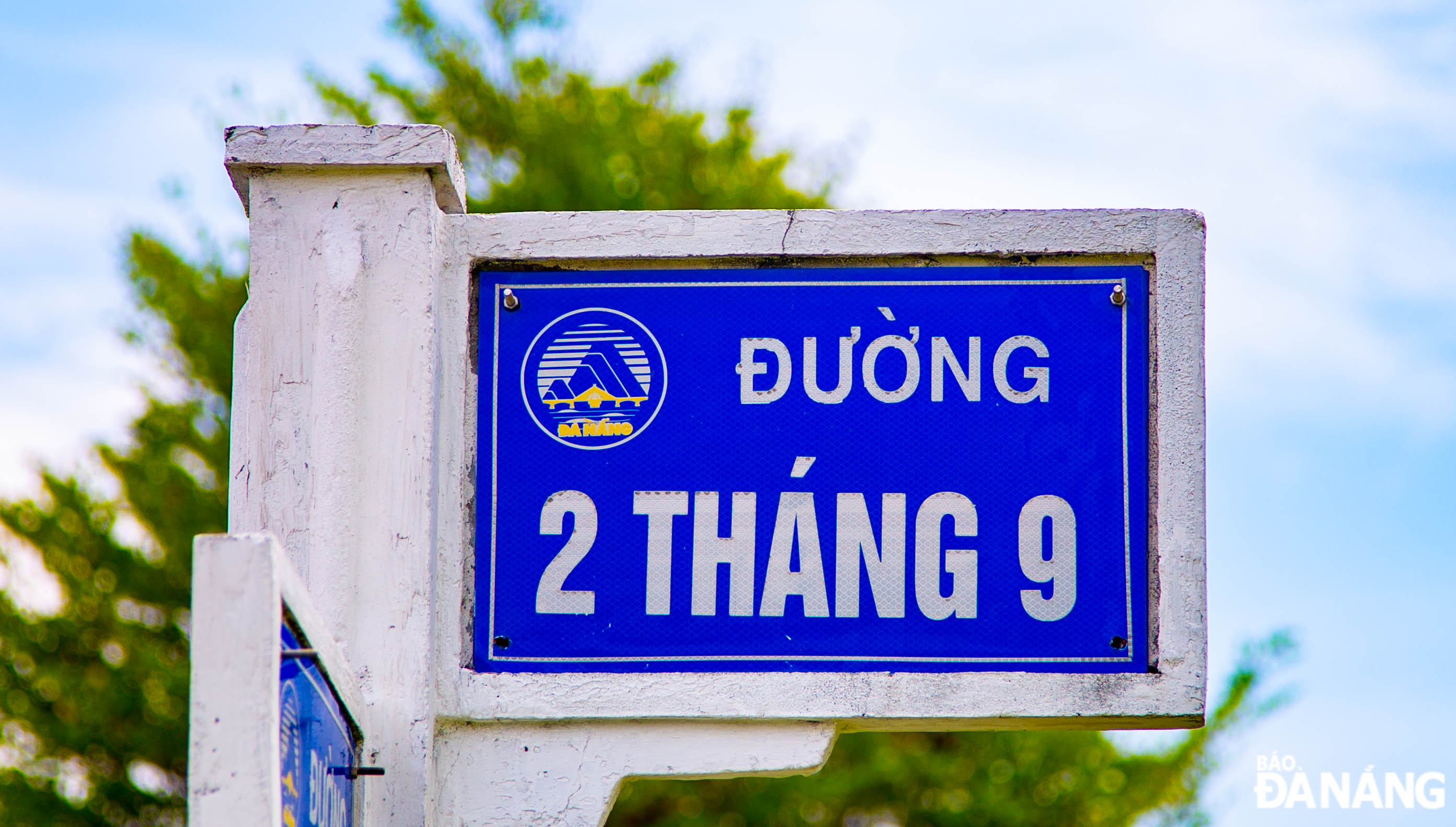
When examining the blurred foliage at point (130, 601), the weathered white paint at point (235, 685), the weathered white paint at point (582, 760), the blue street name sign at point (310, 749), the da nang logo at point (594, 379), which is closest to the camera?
the weathered white paint at point (235, 685)

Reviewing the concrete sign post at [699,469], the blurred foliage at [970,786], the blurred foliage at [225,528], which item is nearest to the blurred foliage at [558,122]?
the blurred foliage at [225,528]

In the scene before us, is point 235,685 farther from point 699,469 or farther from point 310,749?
point 699,469

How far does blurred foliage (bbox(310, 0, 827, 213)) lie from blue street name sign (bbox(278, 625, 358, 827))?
8.07 meters

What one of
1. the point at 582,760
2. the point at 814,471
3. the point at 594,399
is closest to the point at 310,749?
the point at 582,760

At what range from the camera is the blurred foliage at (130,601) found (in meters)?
9.70

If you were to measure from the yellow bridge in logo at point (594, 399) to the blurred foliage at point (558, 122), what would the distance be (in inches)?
293

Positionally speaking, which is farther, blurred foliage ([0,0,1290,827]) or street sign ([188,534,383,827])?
blurred foliage ([0,0,1290,827])

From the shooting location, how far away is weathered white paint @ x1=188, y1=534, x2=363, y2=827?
1786mm

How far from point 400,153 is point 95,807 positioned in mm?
8285

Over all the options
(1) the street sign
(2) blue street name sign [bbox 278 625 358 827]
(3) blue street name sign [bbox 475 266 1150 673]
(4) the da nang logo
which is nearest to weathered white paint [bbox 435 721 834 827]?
(3) blue street name sign [bbox 475 266 1150 673]

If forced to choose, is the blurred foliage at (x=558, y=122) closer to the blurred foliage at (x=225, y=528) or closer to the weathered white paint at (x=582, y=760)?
the blurred foliage at (x=225, y=528)

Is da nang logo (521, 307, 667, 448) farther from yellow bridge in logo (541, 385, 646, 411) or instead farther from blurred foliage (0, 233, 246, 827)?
blurred foliage (0, 233, 246, 827)

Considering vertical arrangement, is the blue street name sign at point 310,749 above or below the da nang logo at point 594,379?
below

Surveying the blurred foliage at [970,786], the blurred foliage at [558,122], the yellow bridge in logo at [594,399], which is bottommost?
the blurred foliage at [970,786]
